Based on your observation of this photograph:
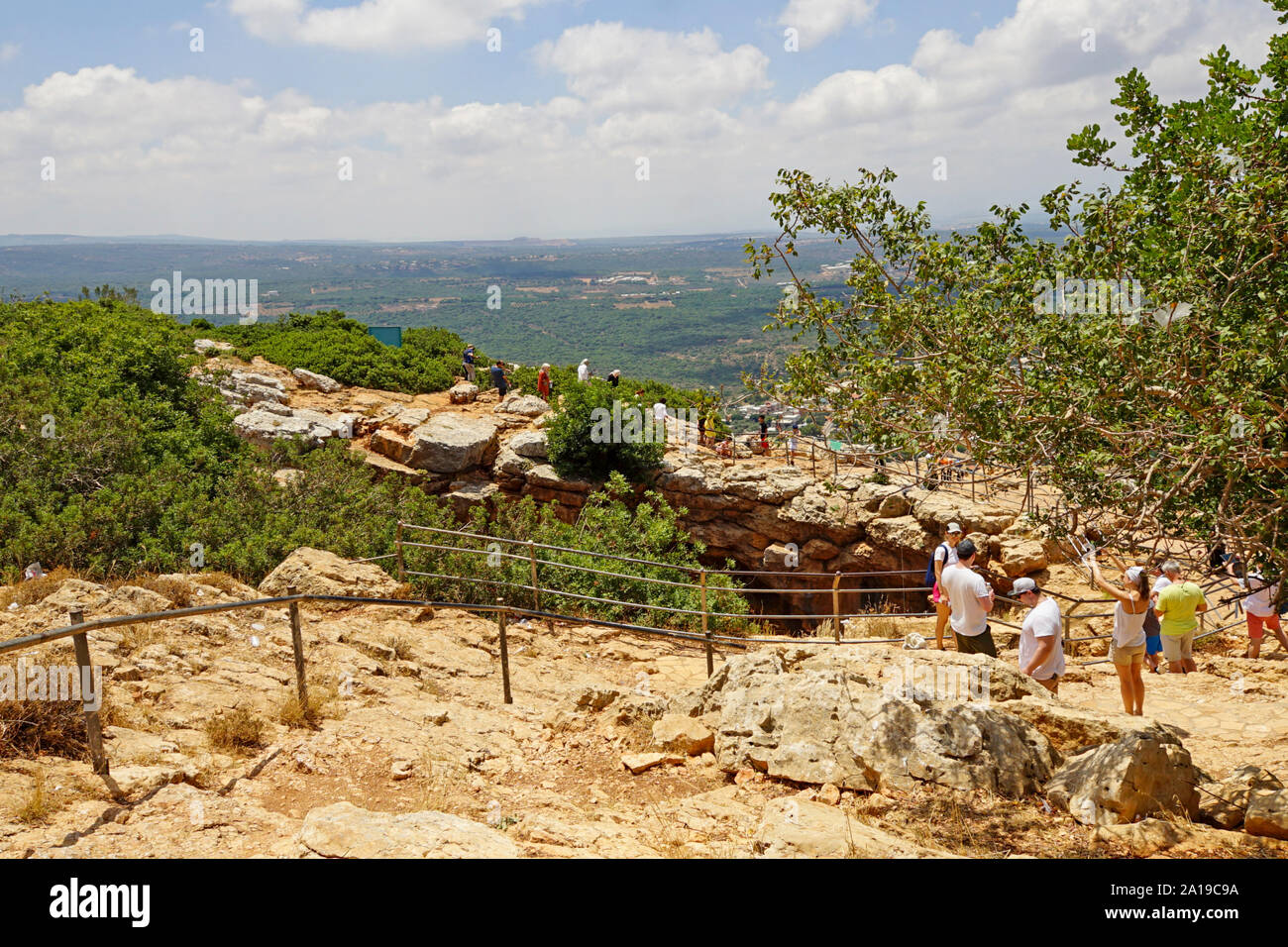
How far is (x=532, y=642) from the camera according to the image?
11.5 m

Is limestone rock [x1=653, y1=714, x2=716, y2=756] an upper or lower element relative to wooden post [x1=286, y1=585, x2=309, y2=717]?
lower

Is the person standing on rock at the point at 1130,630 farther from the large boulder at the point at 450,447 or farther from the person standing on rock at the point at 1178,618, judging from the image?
the large boulder at the point at 450,447

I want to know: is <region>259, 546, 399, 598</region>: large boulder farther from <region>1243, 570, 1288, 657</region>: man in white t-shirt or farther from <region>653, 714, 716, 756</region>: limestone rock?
<region>1243, 570, 1288, 657</region>: man in white t-shirt

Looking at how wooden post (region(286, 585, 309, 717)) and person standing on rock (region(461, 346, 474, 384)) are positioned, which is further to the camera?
person standing on rock (region(461, 346, 474, 384))

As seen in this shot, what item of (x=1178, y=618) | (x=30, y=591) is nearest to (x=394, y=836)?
(x=30, y=591)

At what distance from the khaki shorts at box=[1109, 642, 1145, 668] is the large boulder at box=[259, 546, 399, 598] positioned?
28.3ft

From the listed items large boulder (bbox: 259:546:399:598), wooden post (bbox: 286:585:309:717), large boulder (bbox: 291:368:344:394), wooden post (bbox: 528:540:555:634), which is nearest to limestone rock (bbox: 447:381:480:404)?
large boulder (bbox: 291:368:344:394)

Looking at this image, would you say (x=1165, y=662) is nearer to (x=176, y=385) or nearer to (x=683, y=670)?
(x=683, y=670)

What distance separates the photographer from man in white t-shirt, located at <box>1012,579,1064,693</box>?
7.78 m

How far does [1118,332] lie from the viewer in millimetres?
5816

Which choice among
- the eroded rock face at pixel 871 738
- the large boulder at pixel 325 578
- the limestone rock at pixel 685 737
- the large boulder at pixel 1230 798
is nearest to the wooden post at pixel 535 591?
the large boulder at pixel 325 578
